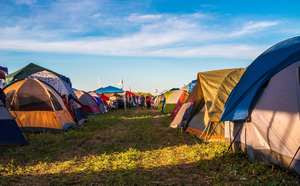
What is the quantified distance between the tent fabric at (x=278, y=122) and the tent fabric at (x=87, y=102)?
948 inches

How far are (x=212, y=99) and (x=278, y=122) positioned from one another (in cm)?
538

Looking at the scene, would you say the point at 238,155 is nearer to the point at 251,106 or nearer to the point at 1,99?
the point at 251,106

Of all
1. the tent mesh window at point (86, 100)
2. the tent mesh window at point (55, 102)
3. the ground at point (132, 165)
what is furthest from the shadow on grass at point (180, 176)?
the tent mesh window at point (86, 100)

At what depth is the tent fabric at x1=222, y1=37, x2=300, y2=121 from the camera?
8070mm

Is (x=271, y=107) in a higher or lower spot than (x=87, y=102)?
higher

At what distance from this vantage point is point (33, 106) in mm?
17062

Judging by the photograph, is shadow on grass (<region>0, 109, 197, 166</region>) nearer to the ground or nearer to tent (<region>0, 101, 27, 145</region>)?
the ground

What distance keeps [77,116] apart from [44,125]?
5006 millimetres

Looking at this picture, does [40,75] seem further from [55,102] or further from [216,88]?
[216,88]

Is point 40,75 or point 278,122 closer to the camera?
point 278,122

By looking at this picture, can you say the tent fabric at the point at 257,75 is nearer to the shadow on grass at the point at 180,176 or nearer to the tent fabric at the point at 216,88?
the shadow on grass at the point at 180,176

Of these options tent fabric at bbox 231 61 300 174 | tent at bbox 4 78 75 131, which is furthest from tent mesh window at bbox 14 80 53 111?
tent fabric at bbox 231 61 300 174

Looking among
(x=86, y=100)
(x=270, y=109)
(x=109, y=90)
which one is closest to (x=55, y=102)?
(x=270, y=109)

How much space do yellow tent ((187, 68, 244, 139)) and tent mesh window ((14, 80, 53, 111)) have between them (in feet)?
19.5
